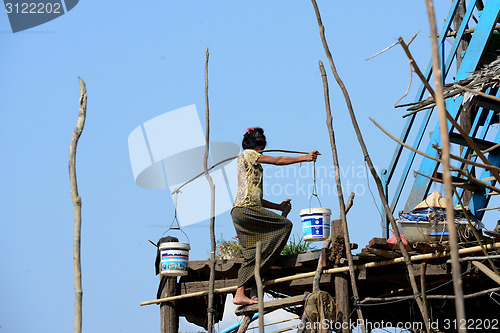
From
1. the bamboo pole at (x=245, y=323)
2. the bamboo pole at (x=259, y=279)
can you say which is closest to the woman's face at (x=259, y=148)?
the bamboo pole at (x=259, y=279)

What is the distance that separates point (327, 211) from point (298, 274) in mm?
617

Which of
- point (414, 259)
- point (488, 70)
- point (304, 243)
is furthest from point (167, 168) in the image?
point (488, 70)

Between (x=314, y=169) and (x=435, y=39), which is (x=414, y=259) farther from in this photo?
(x=435, y=39)

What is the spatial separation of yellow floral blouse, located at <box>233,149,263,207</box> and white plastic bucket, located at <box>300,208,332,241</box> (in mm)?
467

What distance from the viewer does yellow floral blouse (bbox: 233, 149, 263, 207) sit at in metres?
6.48

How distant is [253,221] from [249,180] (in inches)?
14.2

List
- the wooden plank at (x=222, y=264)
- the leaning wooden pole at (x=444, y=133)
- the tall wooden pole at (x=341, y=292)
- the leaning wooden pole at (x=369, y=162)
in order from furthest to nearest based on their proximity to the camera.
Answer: the wooden plank at (x=222, y=264) → the tall wooden pole at (x=341, y=292) → the leaning wooden pole at (x=369, y=162) → the leaning wooden pole at (x=444, y=133)

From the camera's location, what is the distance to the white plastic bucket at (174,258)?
7.06 meters

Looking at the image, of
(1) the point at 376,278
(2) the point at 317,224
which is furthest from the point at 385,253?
(2) the point at 317,224

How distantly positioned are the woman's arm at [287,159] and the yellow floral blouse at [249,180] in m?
0.08

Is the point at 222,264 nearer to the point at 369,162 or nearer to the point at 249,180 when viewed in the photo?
the point at 249,180

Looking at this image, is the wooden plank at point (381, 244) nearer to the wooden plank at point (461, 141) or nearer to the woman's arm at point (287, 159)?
the woman's arm at point (287, 159)

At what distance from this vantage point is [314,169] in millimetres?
6555

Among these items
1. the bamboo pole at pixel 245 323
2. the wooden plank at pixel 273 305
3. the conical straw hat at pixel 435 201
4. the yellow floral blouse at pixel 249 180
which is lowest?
the bamboo pole at pixel 245 323
